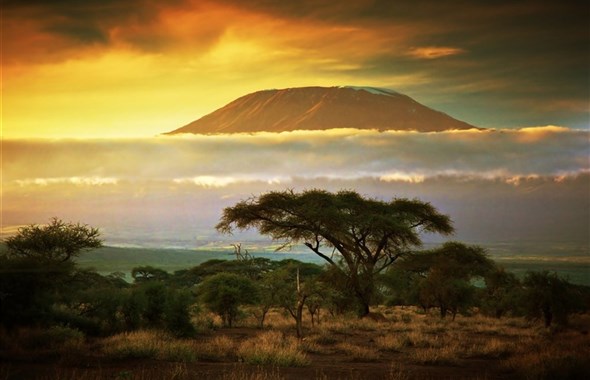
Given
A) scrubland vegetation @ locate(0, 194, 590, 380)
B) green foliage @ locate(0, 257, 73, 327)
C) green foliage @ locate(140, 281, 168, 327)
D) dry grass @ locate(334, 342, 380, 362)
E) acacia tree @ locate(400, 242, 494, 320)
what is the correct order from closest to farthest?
green foliage @ locate(0, 257, 73, 327), scrubland vegetation @ locate(0, 194, 590, 380), dry grass @ locate(334, 342, 380, 362), green foliage @ locate(140, 281, 168, 327), acacia tree @ locate(400, 242, 494, 320)

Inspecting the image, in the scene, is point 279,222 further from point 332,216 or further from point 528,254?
point 528,254

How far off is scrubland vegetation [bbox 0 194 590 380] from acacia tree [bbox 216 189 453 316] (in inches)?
7.8

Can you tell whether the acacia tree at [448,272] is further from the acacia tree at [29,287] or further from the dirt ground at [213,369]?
the acacia tree at [29,287]

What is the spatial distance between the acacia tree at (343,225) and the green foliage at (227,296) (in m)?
3.89

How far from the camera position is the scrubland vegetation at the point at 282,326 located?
59.2ft

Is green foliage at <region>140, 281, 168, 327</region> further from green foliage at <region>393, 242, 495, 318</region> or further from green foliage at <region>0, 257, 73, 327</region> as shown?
green foliage at <region>393, 242, 495, 318</region>

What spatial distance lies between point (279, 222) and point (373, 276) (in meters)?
6.79

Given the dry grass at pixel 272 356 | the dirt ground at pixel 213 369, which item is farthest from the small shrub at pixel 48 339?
the dry grass at pixel 272 356

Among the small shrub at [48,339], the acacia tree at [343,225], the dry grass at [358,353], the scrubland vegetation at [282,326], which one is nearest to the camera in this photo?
the scrubland vegetation at [282,326]

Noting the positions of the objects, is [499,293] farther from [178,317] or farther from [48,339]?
[48,339]

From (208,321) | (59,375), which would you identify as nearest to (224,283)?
(208,321)

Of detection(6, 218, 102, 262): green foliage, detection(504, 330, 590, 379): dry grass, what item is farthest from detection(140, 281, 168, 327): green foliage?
detection(504, 330, 590, 379): dry grass

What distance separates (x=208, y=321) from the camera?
33500 mm

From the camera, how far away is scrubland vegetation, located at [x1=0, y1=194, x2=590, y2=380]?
711 inches
